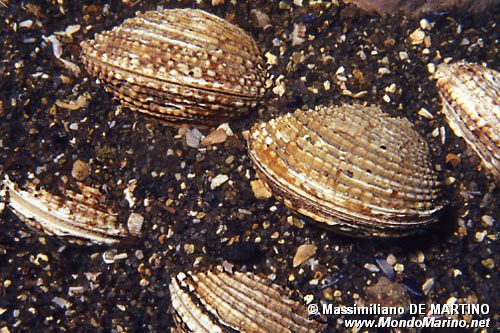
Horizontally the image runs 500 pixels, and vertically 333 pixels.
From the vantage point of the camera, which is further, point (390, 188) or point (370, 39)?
point (370, 39)

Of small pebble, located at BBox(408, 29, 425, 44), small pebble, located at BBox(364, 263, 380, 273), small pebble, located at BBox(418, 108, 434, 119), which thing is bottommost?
small pebble, located at BBox(364, 263, 380, 273)

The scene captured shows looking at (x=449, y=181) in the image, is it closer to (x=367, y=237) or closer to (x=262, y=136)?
(x=367, y=237)

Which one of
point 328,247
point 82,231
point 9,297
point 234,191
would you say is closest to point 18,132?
point 82,231

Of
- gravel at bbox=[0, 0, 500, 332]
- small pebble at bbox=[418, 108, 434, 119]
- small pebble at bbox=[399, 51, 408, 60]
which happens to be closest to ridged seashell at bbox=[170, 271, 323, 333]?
gravel at bbox=[0, 0, 500, 332]

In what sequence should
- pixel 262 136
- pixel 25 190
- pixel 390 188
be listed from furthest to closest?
pixel 25 190 → pixel 262 136 → pixel 390 188

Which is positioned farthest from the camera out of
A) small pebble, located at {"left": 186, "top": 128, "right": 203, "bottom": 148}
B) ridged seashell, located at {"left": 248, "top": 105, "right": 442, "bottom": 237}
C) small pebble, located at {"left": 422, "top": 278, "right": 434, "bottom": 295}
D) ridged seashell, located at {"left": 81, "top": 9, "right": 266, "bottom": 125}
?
small pebble, located at {"left": 186, "top": 128, "right": 203, "bottom": 148}

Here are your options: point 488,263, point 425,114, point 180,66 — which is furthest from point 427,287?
point 180,66

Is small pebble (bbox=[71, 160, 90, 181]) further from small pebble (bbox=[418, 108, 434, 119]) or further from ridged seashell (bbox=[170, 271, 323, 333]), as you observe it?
small pebble (bbox=[418, 108, 434, 119])
